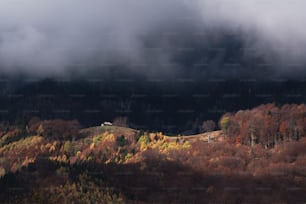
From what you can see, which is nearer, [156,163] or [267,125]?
[156,163]

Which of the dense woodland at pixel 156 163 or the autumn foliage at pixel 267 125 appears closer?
the dense woodland at pixel 156 163

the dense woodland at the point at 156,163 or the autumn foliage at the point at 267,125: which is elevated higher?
the autumn foliage at the point at 267,125

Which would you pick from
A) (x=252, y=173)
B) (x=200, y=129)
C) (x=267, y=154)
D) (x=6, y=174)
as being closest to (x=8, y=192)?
(x=6, y=174)

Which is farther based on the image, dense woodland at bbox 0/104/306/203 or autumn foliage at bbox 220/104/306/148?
autumn foliage at bbox 220/104/306/148

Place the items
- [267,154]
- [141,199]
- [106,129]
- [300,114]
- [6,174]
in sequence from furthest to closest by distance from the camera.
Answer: [106,129] < [300,114] < [267,154] < [6,174] < [141,199]

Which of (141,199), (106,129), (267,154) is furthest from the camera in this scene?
(106,129)

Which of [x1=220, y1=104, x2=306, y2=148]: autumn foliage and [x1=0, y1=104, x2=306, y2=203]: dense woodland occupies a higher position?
[x1=220, y1=104, x2=306, y2=148]: autumn foliage

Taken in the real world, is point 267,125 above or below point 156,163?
above

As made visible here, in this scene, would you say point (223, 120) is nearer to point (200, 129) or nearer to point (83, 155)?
point (200, 129)
